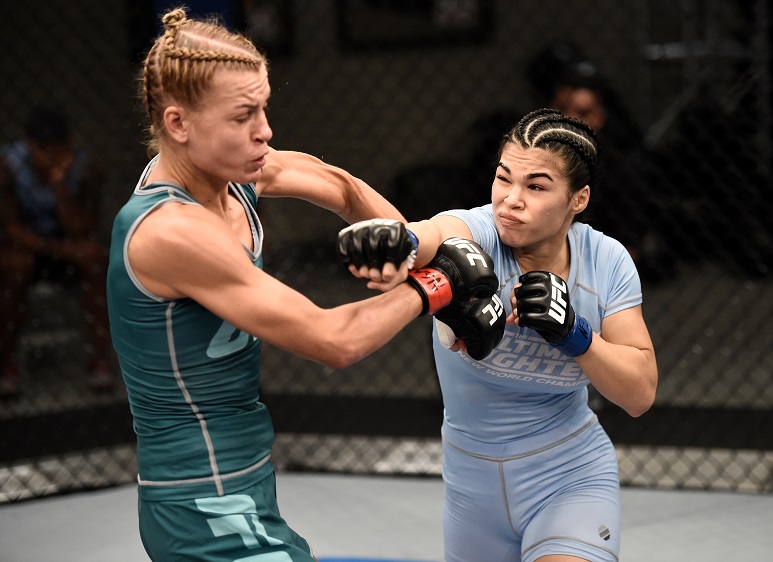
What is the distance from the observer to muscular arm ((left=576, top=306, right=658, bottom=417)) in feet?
5.89

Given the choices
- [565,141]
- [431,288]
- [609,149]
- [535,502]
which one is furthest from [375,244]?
[609,149]

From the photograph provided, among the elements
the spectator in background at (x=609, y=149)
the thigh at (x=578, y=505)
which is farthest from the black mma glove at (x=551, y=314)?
the spectator in background at (x=609, y=149)

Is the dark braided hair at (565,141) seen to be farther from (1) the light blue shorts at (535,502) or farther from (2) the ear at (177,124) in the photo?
(2) the ear at (177,124)

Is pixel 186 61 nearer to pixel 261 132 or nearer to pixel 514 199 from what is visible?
pixel 261 132

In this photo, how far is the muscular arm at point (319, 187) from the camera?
6.17ft

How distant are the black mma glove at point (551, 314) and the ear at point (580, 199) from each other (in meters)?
0.17

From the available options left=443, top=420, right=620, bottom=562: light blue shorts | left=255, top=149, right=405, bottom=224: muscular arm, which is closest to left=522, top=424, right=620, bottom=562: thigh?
left=443, top=420, right=620, bottom=562: light blue shorts

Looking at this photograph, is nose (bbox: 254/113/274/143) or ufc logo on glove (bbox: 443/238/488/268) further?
ufc logo on glove (bbox: 443/238/488/268)

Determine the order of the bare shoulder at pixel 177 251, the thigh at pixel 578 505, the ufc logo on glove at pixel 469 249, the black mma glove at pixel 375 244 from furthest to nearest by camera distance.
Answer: the thigh at pixel 578 505
the ufc logo on glove at pixel 469 249
the black mma glove at pixel 375 244
the bare shoulder at pixel 177 251

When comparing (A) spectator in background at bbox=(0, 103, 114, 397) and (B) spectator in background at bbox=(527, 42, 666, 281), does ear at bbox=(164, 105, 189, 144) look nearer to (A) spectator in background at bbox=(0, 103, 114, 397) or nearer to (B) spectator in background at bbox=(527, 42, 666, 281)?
(B) spectator in background at bbox=(527, 42, 666, 281)

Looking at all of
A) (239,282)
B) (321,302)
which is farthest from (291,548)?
(321,302)

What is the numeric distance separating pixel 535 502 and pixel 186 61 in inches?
40.2

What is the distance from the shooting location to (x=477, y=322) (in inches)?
66.4

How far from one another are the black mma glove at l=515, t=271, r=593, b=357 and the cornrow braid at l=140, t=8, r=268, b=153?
586 millimetres
